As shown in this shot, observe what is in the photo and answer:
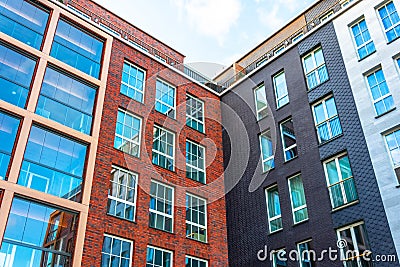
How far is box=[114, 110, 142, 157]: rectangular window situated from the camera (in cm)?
1802

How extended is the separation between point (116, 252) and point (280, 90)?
1101 cm

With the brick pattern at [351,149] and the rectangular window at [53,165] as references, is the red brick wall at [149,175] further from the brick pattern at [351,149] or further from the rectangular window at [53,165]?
the brick pattern at [351,149]

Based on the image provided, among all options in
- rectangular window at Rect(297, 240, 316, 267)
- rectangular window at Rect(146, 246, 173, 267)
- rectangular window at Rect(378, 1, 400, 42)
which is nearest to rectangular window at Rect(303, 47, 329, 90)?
rectangular window at Rect(378, 1, 400, 42)

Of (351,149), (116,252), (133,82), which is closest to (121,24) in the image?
(133,82)

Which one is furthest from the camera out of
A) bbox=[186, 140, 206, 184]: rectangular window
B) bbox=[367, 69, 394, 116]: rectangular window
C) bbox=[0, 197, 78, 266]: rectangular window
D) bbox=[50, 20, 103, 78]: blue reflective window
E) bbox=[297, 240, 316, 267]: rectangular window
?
bbox=[186, 140, 206, 184]: rectangular window

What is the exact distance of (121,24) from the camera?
1038 inches

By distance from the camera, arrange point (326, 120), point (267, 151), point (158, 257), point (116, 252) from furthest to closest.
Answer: point (267, 151), point (326, 120), point (158, 257), point (116, 252)

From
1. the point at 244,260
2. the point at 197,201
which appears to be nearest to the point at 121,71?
the point at 197,201

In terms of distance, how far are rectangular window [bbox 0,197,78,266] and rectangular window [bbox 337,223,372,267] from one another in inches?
376

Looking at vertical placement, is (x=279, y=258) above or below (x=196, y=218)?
below

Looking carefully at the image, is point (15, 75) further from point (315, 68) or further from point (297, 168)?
point (315, 68)

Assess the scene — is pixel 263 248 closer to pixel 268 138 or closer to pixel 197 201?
pixel 197 201

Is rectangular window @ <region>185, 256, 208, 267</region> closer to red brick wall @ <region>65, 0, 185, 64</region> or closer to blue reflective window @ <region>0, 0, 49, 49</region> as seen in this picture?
blue reflective window @ <region>0, 0, 49, 49</region>

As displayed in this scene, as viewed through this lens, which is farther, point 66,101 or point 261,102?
point 261,102
